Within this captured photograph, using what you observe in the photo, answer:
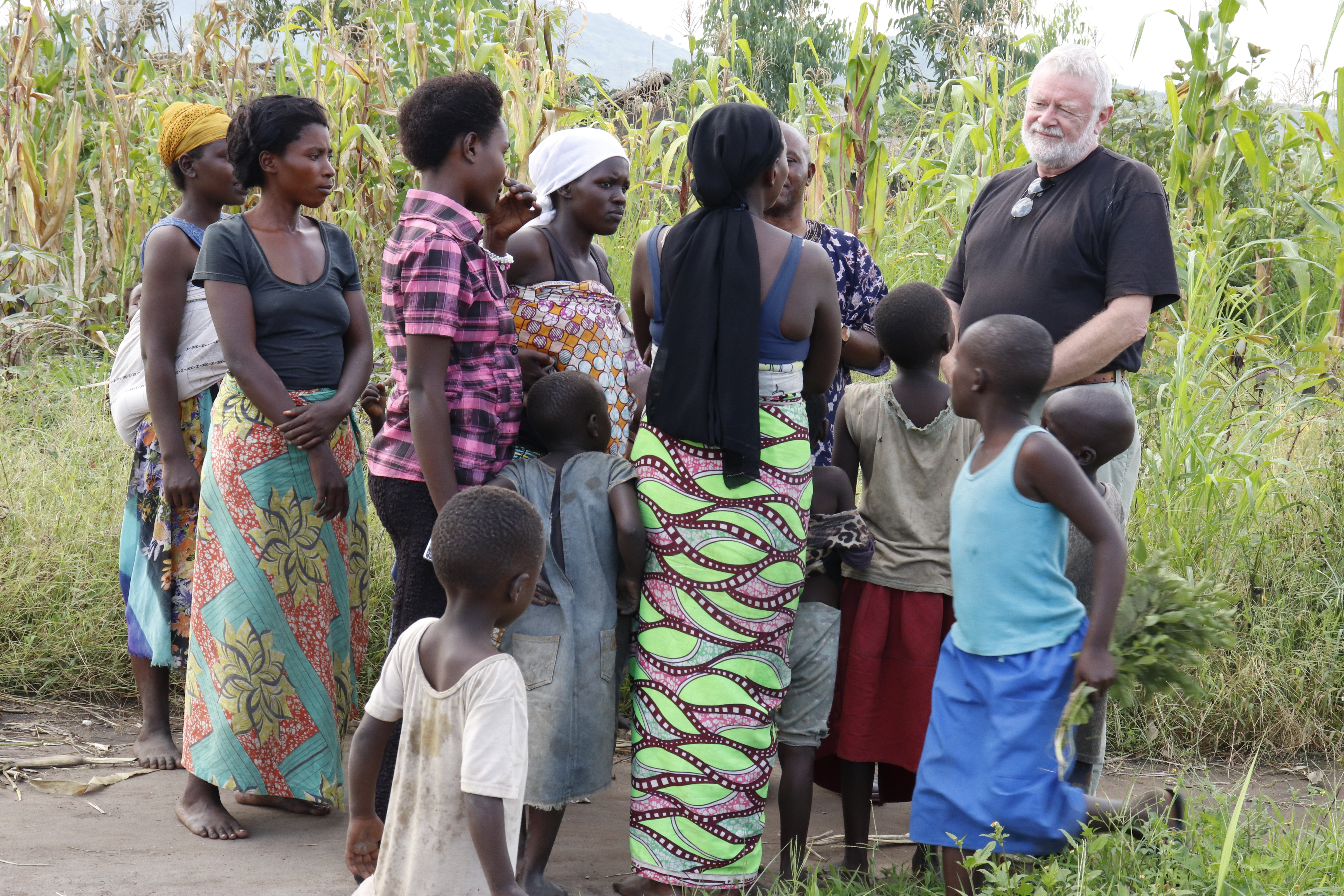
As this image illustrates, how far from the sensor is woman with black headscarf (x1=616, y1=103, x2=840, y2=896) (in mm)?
2670

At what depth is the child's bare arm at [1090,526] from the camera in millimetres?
2268

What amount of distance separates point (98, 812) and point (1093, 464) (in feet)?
9.59

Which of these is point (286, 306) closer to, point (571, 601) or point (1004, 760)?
point (571, 601)

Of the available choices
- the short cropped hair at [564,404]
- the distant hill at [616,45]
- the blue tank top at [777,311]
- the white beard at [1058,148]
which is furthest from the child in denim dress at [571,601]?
the distant hill at [616,45]

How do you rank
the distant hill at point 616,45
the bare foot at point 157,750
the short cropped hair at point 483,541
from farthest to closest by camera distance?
the distant hill at point 616,45
the bare foot at point 157,750
the short cropped hair at point 483,541

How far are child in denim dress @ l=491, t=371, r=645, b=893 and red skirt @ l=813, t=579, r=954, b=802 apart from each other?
629mm

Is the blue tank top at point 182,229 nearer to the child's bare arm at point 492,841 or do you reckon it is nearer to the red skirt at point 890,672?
the child's bare arm at point 492,841

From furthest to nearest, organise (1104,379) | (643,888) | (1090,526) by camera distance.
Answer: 1. (1104,379)
2. (643,888)
3. (1090,526)

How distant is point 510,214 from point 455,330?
771mm

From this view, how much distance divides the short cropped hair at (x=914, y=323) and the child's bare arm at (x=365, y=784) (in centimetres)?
155

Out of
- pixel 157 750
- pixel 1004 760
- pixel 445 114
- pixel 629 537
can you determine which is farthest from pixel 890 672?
pixel 157 750

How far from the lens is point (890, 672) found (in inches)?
119

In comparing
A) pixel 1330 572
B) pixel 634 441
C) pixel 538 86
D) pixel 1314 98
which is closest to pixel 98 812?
pixel 634 441

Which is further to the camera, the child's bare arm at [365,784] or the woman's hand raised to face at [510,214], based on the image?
the woman's hand raised to face at [510,214]
